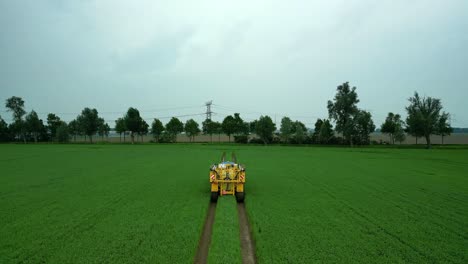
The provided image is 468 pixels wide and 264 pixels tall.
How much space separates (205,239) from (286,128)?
63.1 metres

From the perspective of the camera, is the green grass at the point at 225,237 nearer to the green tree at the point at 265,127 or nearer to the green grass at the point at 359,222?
the green grass at the point at 359,222

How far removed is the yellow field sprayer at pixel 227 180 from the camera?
8.54m

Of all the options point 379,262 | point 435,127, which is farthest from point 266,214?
point 435,127

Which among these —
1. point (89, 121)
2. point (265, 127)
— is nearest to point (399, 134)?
point (265, 127)

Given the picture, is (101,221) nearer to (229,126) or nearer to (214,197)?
(214,197)

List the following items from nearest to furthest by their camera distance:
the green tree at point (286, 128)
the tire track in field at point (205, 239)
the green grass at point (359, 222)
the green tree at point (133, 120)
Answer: the tire track in field at point (205, 239)
the green grass at point (359, 222)
the green tree at point (286, 128)
the green tree at point (133, 120)

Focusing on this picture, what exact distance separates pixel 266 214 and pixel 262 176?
23.1ft

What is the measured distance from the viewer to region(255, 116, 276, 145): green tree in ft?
213

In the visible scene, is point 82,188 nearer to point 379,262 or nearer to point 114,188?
point 114,188

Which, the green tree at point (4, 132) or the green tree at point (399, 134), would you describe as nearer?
the green tree at point (399, 134)

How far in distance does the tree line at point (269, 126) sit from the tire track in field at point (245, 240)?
5431 cm

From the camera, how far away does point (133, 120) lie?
71.8 m

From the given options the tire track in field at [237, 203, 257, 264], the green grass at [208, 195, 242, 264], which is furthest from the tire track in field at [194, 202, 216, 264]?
the tire track in field at [237, 203, 257, 264]

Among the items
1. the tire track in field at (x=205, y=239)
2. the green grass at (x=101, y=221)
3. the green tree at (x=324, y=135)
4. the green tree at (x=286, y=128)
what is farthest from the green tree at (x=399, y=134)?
the tire track in field at (x=205, y=239)
